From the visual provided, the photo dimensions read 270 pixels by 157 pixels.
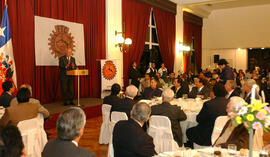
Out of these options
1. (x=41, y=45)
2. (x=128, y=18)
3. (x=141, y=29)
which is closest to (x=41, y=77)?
(x=41, y=45)

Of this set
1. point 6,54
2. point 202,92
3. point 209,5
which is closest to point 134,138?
point 202,92

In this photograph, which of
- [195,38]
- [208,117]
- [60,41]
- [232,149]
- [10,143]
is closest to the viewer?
[10,143]

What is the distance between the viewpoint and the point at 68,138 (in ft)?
6.50

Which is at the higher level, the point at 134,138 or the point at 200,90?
the point at 200,90

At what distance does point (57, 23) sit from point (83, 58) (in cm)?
146

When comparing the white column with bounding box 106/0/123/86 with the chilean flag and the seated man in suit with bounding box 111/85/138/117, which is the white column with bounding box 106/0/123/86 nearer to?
the chilean flag

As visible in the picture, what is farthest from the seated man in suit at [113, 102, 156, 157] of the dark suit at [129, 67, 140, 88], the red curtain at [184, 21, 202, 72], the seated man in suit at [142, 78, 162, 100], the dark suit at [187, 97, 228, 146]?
the red curtain at [184, 21, 202, 72]

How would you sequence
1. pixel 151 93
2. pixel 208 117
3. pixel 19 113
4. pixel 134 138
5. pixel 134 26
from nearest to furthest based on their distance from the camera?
pixel 134 138 < pixel 19 113 < pixel 208 117 < pixel 151 93 < pixel 134 26

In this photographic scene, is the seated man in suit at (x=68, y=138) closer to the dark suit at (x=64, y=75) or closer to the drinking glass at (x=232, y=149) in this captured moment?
the drinking glass at (x=232, y=149)

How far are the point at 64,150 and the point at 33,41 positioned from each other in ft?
19.5

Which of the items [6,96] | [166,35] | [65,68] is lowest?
[6,96]

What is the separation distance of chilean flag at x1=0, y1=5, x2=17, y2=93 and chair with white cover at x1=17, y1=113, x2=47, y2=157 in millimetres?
2513

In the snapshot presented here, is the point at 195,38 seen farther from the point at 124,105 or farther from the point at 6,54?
the point at 124,105

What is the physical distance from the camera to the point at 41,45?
7.32 m
